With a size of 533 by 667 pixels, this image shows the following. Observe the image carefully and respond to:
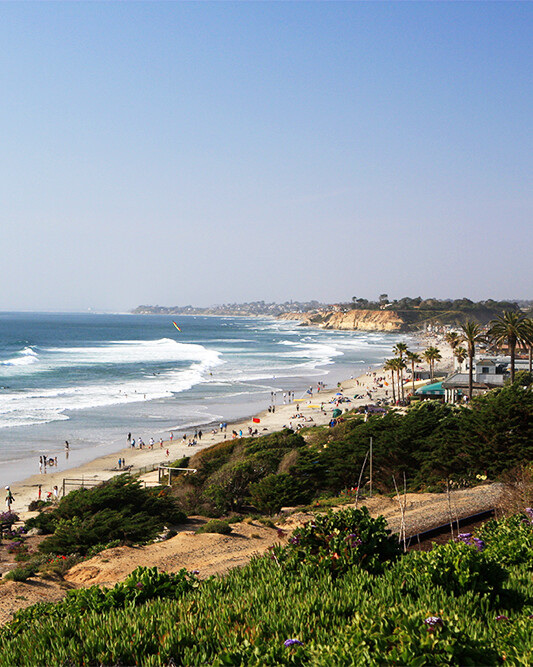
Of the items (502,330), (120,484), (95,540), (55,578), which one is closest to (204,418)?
(502,330)

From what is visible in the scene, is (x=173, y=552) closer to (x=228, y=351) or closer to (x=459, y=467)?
(x=459, y=467)

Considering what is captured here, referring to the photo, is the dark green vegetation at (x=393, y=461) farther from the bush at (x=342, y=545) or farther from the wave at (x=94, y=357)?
the wave at (x=94, y=357)

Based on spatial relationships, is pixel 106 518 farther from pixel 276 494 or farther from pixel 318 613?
pixel 318 613

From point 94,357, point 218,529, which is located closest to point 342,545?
point 218,529

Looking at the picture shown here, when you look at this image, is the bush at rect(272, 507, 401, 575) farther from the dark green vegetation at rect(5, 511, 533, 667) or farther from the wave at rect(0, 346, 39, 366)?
the wave at rect(0, 346, 39, 366)

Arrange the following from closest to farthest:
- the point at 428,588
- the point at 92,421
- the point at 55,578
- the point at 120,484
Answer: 1. the point at 428,588
2. the point at 55,578
3. the point at 120,484
4. the point at 92,421

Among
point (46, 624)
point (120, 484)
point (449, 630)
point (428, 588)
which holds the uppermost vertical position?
point (449, 630)

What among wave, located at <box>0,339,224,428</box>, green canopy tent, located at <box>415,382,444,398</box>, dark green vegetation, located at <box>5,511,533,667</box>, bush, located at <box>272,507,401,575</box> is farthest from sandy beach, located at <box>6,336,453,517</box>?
bush, located at <box>272,507,401,575</box>
